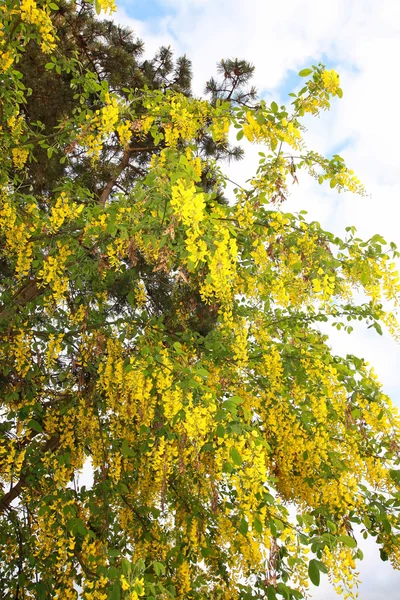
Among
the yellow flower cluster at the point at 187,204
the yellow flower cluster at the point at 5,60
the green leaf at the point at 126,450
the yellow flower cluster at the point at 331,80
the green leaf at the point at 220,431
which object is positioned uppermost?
the yellow flower cluster at the point at 5,60

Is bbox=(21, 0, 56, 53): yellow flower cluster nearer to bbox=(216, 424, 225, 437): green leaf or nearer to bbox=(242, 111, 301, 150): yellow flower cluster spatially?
bbox=(242, 111, 301, 150): yellow flower cluster

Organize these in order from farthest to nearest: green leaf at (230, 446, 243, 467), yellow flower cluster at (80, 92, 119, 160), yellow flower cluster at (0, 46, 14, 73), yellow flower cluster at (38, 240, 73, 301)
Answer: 1. yellow flower cluster at (38, 240, 73, 301)
2. yellow flower cluster at (80, 92, 119, 160)
3. yellow flower cluster at (0, 46, 14, 73)
4. green leaf at (230, 446, 243, 467)

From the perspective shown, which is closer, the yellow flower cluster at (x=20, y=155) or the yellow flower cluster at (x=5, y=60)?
the yellow flower cluster at (x=5, y=60)

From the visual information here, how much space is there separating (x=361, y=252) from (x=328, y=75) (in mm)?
1132

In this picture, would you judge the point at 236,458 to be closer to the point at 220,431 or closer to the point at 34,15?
the point at 220,431

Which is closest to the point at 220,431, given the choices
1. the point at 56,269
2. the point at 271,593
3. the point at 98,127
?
the point at 271,593

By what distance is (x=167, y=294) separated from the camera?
214 inches

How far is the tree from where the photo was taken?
2.87 meters

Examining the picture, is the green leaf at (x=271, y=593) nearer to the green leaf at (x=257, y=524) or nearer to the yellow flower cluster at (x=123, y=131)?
the green leaf at (x=257, y=524)

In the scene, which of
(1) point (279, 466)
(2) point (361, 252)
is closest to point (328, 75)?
(2) point (361, 252)

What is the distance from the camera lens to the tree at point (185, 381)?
2.87 m

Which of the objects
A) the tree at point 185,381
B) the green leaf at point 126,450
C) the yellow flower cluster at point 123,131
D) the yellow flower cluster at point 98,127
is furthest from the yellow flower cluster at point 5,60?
the green leaf at point 126,450

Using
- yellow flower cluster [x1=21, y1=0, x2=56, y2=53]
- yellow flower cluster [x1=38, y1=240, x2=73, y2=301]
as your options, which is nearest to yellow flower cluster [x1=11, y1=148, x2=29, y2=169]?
yellow flower cluster [x1=38, y1=240, x2=73, y2=301]

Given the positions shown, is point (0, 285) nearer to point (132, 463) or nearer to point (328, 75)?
point (132, 463)
